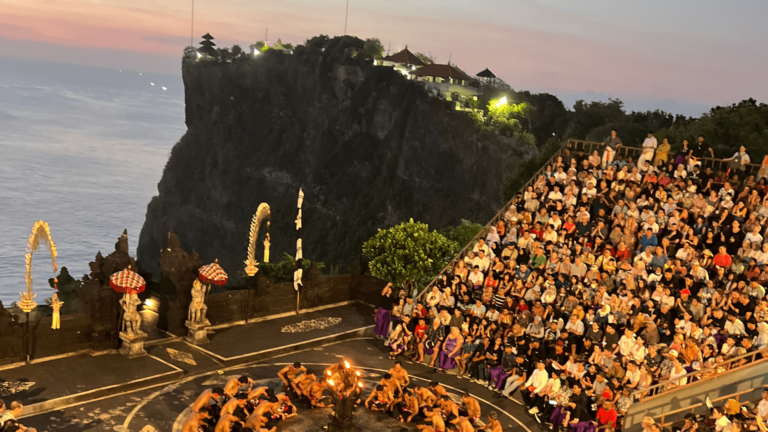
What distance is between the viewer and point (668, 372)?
2088cm

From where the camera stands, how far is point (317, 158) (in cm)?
10756

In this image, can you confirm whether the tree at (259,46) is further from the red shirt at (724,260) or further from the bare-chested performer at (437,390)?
the bare-chested performer at (437,390)

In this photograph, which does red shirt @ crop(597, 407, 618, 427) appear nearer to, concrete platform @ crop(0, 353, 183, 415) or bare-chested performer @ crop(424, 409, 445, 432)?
bare-chested performer @ crop(424, 409, 445, 432)

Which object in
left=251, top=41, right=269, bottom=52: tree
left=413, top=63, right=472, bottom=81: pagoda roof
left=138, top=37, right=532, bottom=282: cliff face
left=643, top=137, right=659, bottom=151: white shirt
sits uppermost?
left=251, top=41, right=269, bottom=52: tree

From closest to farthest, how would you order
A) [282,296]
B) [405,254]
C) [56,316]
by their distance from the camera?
Result: [56,316]
[282,296]
[405,254]

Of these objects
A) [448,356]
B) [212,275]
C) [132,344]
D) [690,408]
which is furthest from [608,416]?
[132,344]

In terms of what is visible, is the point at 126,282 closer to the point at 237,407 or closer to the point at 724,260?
the point at 237,407

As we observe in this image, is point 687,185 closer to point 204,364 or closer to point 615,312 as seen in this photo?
point 615,312

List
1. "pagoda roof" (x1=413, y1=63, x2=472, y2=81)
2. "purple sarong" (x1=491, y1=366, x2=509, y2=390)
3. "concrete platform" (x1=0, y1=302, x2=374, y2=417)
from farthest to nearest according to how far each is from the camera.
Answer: "pagoda roof" (x1=413, y1=63, x2=472, y2=81) < "purple sarong" (x1=491, y1=366, x2=509, y2=390) < "concrete platform" (x1=0, y1=302, x2=374, y2=417)

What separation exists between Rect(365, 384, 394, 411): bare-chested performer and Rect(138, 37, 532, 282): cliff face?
58.7 m

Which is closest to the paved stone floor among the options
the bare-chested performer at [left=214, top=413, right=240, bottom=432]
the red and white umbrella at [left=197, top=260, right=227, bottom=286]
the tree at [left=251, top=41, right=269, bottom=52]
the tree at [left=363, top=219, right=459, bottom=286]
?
the bare-chested performer at [left=214, top=413, right=240, bottom=432]

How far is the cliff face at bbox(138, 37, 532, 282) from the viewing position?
3415 inches

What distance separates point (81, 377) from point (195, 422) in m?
5.40

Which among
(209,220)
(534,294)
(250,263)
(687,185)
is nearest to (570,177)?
(687,185)
